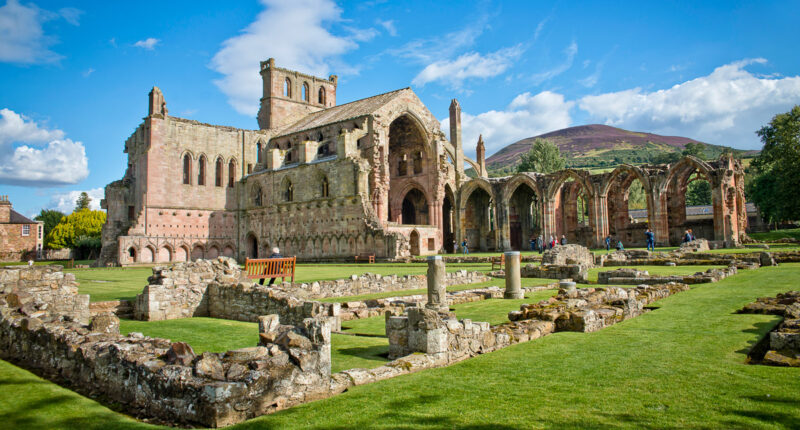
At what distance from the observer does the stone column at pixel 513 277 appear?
13.5 m

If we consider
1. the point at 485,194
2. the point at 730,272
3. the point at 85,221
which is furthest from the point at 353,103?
the point at 85,221

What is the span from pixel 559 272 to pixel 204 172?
35.8 m

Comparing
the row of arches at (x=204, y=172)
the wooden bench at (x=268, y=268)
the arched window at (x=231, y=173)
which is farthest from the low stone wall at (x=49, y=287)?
the arched window at (x=231, y=173)

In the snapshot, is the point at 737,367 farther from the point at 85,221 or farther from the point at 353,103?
the point at 85,221

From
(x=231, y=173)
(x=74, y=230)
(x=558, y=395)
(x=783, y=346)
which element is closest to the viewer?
(x=558, y=395)

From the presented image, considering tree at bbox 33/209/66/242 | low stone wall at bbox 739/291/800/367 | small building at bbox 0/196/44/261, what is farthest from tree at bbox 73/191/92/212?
low stone wall at bbox 739/291/800/367

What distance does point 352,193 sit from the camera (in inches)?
1519

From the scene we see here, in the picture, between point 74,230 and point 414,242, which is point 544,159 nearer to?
point 414,242

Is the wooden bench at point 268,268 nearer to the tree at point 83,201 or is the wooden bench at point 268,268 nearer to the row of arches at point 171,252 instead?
the row of arches at point 171,252

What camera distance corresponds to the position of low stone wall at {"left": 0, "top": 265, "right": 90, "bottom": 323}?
10336 mm

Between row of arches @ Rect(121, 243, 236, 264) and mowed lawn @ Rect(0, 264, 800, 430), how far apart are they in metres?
35.9

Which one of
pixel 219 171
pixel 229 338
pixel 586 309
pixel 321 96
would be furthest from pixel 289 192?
pixel 586 309

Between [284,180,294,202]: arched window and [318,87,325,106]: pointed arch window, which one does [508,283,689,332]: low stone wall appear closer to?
[284,180,294,202]: arched window

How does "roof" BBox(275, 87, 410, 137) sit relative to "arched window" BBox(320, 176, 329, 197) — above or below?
above
